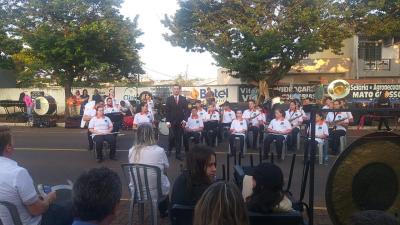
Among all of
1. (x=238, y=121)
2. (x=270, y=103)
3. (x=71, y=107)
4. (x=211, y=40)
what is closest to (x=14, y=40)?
(x=71, y=107)

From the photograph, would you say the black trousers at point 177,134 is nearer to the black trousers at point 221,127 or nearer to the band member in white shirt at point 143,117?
the band member in white shirt at point 143,117

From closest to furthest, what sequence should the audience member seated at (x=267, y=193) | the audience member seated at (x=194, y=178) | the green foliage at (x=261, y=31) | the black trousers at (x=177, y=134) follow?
the audience member seated at (x=267, y=193), the audience member seated at (x=194, y=178), the black trousers at (x=177, y=134), the green foliage at (x=261, y=31)

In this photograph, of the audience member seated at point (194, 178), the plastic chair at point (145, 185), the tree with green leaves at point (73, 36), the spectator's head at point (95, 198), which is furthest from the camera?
the tree with green leaves at point (73, 36)

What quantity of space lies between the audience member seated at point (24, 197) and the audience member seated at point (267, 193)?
1685 millimetres

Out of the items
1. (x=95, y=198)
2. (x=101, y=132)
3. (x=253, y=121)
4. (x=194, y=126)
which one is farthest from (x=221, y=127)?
(x=95, y=198)

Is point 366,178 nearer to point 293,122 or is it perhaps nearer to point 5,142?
point 5,142

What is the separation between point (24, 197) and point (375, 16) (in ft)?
91.9

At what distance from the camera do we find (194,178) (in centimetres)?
476

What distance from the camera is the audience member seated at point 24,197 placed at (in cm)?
408

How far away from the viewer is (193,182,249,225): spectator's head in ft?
8.64

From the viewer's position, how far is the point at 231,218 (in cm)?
265

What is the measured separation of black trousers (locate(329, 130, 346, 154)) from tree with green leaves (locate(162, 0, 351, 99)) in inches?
518

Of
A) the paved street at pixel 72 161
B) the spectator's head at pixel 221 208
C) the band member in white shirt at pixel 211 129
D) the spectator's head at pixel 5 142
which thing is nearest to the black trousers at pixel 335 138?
the paved street at pixel 72 161

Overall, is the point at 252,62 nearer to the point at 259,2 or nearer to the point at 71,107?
the point at 259,2
